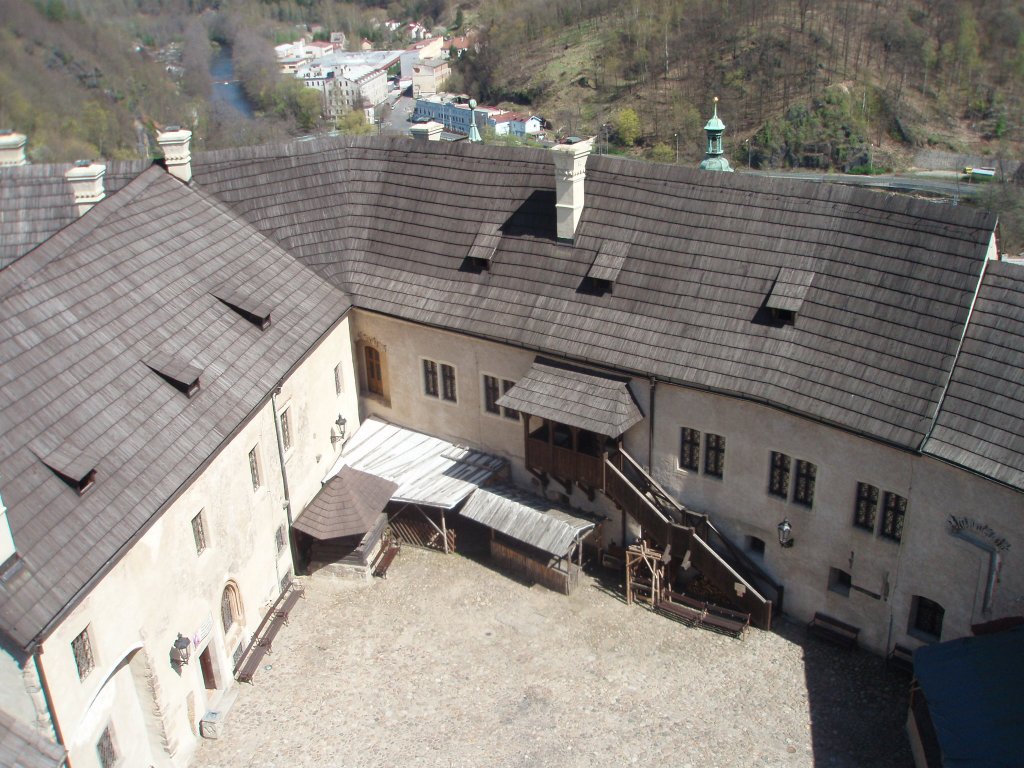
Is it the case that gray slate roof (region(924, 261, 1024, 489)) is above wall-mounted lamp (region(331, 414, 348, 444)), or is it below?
above

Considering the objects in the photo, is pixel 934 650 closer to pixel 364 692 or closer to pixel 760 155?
pixel 364 692

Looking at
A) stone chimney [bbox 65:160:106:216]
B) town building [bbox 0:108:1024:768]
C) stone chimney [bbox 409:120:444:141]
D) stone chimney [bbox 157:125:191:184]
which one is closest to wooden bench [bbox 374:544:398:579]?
town building [bbox 0:108:1024:768]

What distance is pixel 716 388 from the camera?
19500 millimetres

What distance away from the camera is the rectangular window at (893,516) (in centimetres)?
1827

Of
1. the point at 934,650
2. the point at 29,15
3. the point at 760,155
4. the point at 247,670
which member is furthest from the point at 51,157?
the point at 934,650

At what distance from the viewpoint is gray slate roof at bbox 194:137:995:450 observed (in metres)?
18.2

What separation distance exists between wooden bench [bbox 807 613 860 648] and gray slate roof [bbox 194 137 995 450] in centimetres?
434

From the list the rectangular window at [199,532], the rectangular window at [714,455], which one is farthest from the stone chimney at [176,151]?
the rectangular window at [714,455]

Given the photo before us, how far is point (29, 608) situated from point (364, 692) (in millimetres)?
7409

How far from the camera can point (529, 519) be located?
72.1ft

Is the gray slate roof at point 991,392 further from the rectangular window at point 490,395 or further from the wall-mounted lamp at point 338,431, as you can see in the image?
the wall-mounted lamp at point 338,431

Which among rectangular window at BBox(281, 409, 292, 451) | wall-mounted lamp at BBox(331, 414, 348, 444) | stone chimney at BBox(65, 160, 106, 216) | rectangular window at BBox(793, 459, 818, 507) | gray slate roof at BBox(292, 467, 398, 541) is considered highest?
stone chimney at BBox(65, 160, 106, 216)

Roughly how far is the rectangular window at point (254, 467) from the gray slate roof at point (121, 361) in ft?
3.59

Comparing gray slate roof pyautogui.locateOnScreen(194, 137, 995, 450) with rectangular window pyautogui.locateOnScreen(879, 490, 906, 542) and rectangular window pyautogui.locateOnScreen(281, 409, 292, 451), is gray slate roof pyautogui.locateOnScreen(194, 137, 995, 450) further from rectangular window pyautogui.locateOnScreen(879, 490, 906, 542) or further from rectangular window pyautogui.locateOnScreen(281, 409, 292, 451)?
rectangular window pyautogui.locateOnScreen(281, 409, 292, 451)
